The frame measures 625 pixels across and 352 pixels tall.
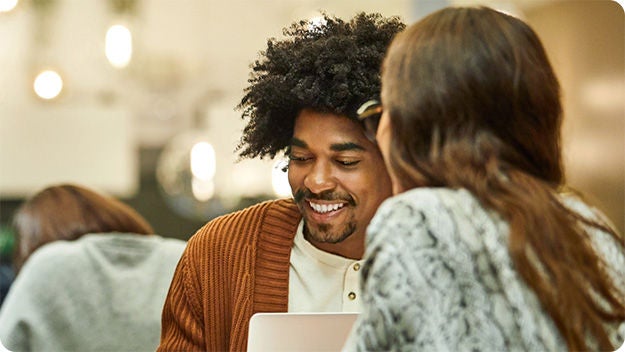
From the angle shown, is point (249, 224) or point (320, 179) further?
point (249, 224)

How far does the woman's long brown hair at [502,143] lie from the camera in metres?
1.46

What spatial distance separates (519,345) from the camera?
1.45 meters

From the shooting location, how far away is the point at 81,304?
9.73ft

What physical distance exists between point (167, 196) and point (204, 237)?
403 cm

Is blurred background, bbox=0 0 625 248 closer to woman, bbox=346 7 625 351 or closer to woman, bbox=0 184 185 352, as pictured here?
woman, bbox=0 184 185 352

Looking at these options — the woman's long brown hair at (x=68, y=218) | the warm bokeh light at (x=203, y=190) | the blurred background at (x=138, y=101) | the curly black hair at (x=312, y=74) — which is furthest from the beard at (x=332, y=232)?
the warm bokeh light at (x=203, y=190)

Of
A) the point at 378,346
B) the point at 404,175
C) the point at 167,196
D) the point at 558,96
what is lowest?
the point at 167,196

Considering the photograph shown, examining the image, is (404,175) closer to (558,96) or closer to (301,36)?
(558,96)

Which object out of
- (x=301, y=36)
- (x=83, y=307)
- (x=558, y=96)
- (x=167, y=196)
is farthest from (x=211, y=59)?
(x=558, y=96)

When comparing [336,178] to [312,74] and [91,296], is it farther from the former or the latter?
[91,296]

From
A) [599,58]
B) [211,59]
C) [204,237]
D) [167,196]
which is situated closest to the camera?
[204,237]

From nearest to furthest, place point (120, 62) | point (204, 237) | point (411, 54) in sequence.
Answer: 1. point (411, 54)
2. point (204, 237)
3. point (120, 62)

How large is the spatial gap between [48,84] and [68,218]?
295cm

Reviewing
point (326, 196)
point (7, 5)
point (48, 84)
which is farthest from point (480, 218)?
point (48, 84)
